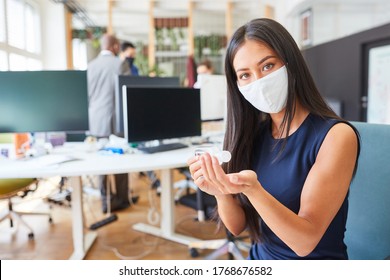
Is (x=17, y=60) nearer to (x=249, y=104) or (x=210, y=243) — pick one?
(x=249, y=104)

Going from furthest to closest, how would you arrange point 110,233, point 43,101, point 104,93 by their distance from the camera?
point 104,93
point 110,233
point 43,101

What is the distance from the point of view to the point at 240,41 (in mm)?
755

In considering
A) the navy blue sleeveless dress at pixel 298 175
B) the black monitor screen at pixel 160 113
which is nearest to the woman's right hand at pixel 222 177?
the navy blue sleeveless dress at pixel 298 175

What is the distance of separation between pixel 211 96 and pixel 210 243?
0.99m

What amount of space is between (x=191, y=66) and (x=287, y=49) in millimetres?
2457

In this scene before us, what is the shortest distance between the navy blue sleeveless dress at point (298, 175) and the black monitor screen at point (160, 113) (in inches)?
38.1

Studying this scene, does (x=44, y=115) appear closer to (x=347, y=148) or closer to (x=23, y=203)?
(x=23, y=203)

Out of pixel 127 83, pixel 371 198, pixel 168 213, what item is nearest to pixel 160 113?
pixel 127 83

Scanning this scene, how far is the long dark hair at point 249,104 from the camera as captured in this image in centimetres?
73

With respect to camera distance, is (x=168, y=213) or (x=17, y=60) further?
(x=168, y=213)

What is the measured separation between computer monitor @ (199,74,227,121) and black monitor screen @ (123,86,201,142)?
32 centimetres

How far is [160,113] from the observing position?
5.68 ft
